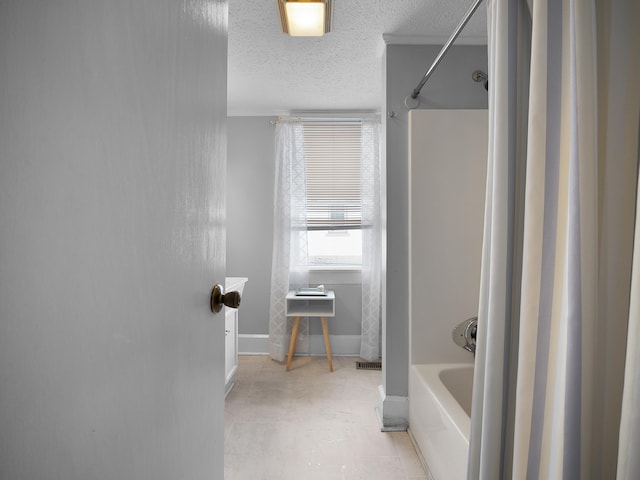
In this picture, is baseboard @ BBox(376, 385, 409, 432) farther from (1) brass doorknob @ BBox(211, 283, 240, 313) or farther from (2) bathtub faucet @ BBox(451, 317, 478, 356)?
(1) brass doorknob @ BBox(211, 283, 240, 313)

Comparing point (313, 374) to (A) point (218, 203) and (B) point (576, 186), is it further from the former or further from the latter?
(B) point (576, 186)

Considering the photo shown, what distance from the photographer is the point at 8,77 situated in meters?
0.31

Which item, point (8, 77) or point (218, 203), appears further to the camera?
point (218, 203)

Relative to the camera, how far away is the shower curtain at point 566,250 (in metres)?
0.61

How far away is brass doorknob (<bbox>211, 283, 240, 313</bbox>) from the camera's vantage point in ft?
2.76

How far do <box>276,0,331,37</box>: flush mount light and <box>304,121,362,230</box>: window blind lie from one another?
60.4 inches

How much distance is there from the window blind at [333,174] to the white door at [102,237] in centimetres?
285

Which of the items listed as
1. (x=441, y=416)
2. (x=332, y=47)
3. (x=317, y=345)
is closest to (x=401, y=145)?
(x=332, y=47)

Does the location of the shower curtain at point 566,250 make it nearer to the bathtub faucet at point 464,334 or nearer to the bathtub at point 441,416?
the bathtub at point 441,416

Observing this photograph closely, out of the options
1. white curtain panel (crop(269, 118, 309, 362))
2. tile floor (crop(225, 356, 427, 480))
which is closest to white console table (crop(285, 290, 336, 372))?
white curtain panel (crop(269, 118, 309, 362))

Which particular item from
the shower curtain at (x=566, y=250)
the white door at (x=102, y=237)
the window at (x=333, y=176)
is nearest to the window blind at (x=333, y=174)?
the window at (x=333, y=176)

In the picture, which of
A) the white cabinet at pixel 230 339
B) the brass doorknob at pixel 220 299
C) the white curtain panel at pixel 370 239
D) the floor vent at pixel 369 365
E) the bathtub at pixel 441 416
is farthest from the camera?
the white curtain panel at pixel 370 239

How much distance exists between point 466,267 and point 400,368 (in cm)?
74

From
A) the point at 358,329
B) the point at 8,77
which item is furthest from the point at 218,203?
the point at 358,329
